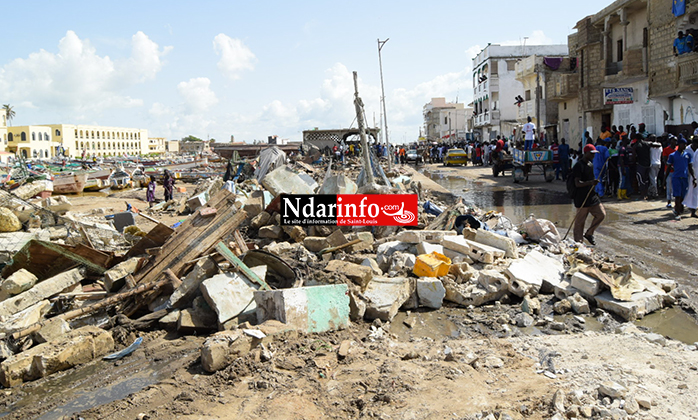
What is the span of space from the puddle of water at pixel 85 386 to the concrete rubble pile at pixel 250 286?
0.20 m

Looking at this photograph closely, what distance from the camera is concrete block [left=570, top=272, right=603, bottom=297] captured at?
5906mm

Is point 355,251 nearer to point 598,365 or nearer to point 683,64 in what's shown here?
point 598,365

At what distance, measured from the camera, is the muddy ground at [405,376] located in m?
3.66

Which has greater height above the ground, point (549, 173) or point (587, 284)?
point (549, 173)

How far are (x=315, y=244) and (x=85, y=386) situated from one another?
13.1 ft

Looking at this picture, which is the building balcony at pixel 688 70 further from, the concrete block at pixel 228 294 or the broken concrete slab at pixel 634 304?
the concrete block at pixel 228 294

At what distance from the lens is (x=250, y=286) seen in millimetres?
5812

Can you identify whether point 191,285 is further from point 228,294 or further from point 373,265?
point 373,265

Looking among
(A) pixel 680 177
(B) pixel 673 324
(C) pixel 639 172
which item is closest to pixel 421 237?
(B) pixel 673 324

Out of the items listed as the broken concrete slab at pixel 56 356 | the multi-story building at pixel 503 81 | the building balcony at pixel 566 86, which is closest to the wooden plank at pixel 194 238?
the broken concrete slab at pixel 56 356

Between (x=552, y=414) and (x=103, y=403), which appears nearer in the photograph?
(x=552, y=414)

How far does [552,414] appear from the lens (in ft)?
11.3

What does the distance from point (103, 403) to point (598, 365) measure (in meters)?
4.09

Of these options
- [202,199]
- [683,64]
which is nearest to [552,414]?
[202,199]
